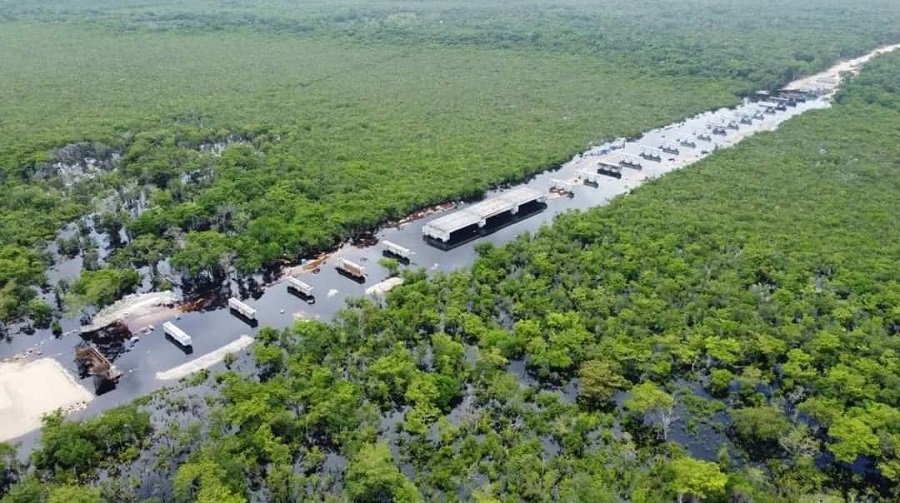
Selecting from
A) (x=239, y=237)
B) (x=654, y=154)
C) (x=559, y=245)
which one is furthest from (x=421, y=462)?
(x=654, y=154)

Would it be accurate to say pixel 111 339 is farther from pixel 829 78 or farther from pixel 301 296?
pixel 829 78

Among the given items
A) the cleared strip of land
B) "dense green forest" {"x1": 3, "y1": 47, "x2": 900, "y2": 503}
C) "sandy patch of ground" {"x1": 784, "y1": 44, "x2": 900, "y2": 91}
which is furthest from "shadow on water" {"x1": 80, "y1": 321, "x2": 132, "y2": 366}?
"sandy patch of ground" {"x1": 784, "y1": 44, "x2": 900, "y2": 91}

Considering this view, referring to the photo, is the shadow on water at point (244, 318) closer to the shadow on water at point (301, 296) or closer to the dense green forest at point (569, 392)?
the shadow on water at point (301, 296)

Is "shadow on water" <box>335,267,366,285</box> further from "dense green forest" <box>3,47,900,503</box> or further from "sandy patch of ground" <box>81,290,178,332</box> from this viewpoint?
"sandy patch of ground" <box>81,290,178,332</box>

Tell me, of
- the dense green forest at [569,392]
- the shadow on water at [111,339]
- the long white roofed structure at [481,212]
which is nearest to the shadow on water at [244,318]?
the dense green forest at [569,392]

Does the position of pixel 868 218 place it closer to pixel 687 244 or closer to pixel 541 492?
pixel 687 244

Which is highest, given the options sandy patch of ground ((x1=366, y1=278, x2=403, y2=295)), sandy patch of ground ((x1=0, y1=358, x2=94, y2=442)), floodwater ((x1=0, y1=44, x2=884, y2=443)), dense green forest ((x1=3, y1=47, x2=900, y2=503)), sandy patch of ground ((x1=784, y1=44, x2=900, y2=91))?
dense green forest ((x1=3, y1=47, x2=900, y2=503))

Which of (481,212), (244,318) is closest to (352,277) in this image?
(244,318)
